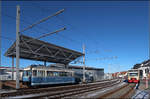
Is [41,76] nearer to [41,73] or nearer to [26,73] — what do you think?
[41,73]

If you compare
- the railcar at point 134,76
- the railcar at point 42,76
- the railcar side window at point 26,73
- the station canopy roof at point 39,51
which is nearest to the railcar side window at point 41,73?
the railcar at point 42,76

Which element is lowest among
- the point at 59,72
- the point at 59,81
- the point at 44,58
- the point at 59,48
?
the point at 59,81

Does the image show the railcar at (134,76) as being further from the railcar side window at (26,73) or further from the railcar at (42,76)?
the railcar side window at (26,73)

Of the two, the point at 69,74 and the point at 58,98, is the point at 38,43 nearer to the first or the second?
the point at 69,74

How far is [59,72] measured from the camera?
21.2m

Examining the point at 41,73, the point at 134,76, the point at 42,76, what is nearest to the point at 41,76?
the point at 42,76

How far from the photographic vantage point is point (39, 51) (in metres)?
27.1

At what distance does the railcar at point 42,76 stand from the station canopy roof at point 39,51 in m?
3.81

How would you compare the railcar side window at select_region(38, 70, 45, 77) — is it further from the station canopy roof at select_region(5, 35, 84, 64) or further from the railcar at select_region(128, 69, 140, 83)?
the railcar at select_region(128, 69, 140, 83)

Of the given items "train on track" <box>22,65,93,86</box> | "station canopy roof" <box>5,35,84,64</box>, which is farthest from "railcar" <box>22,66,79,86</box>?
"station canopy roof" <box>5,35,84,64</box>

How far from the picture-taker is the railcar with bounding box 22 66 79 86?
695 inches

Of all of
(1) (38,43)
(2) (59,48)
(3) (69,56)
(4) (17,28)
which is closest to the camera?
(4) (17,28)

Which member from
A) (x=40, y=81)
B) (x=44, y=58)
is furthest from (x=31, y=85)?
(x=44, y=58)

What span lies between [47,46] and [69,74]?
632 centimetres
